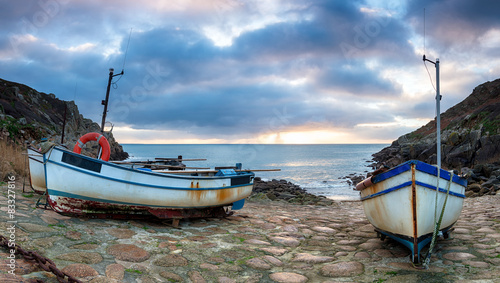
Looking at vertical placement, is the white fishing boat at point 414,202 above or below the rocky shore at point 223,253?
above

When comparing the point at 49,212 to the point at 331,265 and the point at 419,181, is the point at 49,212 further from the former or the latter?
the point at 419,181

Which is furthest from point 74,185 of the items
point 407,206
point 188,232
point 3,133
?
point 3,133

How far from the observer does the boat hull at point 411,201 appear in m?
4.83

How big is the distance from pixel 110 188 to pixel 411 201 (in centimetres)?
563

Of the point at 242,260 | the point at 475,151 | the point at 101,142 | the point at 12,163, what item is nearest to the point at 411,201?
the point at 242,260

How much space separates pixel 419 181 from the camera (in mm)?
4828

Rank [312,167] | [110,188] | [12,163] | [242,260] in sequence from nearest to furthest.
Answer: [242,260]
[110,188]
[12,163]
[312,167]

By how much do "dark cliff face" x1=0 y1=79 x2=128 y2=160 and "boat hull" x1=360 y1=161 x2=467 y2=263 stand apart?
22210 millimetres

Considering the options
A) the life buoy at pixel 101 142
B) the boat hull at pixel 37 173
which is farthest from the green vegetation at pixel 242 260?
the boat hull at pixel 37 173

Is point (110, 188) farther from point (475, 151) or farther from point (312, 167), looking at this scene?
point (312, 167)

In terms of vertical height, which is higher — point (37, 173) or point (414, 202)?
point (414, 202)

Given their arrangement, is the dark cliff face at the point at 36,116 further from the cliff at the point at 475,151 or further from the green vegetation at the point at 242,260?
the cliff at the point at 475,151

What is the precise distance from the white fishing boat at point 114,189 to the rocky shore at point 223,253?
30 cm

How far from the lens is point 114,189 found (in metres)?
6.53
